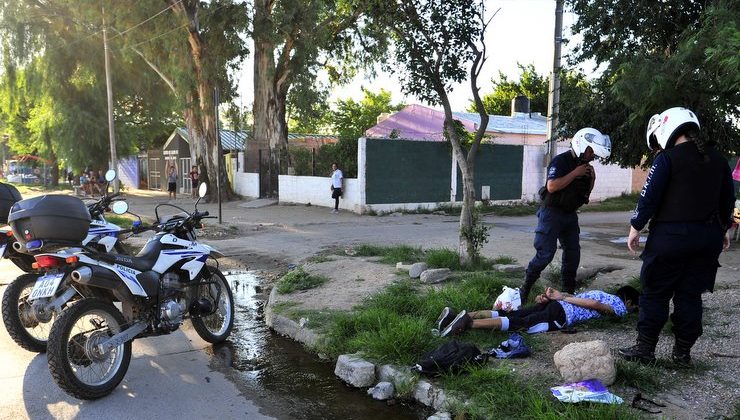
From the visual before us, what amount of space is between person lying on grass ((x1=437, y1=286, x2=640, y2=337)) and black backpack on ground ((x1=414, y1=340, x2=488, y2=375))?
1.76ft

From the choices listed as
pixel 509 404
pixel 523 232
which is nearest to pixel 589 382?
pixel 509 404

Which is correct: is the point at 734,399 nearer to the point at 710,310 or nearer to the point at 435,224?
the point at 710,310

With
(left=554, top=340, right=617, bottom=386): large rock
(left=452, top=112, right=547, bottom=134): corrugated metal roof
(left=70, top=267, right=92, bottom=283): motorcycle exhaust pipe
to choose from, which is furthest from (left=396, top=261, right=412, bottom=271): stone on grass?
(left=452, top=112, right=547, bottom=134): corrugated metal roof

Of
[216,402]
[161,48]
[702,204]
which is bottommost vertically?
[216,402]

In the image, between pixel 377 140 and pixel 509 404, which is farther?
pixel 377 140

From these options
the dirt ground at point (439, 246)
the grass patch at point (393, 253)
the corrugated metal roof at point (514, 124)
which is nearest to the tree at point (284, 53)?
the dirt ground at point (439, 246)

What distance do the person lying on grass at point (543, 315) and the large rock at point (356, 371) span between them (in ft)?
2.54

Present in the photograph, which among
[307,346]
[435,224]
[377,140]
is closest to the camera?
[307,346]

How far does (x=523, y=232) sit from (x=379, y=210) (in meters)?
5.33

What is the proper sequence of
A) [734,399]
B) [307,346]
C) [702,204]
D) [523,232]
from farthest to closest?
[523,232], [307,346], [702,204], [734,399]

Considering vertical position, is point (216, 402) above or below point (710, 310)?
below

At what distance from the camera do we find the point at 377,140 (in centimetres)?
1720

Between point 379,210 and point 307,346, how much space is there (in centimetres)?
1226

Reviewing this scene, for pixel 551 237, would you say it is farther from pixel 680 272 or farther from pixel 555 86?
pixel 555 86
